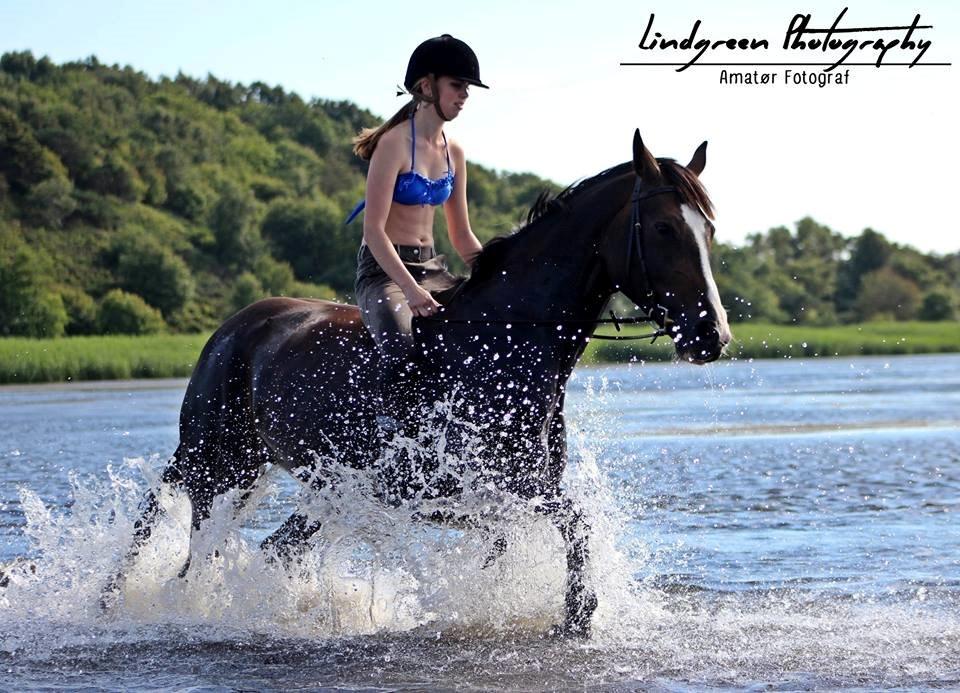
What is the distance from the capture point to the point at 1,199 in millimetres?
84375

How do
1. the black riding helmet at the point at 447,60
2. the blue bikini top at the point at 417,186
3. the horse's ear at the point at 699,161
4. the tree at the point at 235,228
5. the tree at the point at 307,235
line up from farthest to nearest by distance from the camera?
the tree at the point at 235,228 < the tree at the point at 307,235 < the blue bikini top at the point at 417,186 < the black riding helmet at the point at 447,60 < the horse's ear at the point at 699,161

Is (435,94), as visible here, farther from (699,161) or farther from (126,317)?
(126,317)

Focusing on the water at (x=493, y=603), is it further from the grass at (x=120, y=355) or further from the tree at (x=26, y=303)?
the tree at (x=26, y=303)

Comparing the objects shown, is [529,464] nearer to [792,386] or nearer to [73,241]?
[792,386]

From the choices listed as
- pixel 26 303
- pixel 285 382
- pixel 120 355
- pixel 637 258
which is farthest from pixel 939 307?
pixel 637 258

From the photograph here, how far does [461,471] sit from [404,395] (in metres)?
0.48

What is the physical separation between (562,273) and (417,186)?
2.73ft

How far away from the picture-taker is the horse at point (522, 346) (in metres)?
6.00

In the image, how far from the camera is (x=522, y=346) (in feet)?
20.9

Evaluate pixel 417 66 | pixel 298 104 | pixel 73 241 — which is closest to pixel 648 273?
pixel 417 66

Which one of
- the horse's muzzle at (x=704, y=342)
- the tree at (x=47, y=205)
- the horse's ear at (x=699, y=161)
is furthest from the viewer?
the tree at (x=47, y=205)

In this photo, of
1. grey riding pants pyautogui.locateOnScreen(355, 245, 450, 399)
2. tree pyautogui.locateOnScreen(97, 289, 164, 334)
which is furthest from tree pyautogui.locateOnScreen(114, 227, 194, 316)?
grey riding pants pyautogui.locateOnScreen(355, 245, 450, 399)

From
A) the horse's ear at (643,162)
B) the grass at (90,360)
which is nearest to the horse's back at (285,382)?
the horse's ear at (643,162)

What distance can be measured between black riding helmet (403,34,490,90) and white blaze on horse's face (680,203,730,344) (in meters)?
1.24
